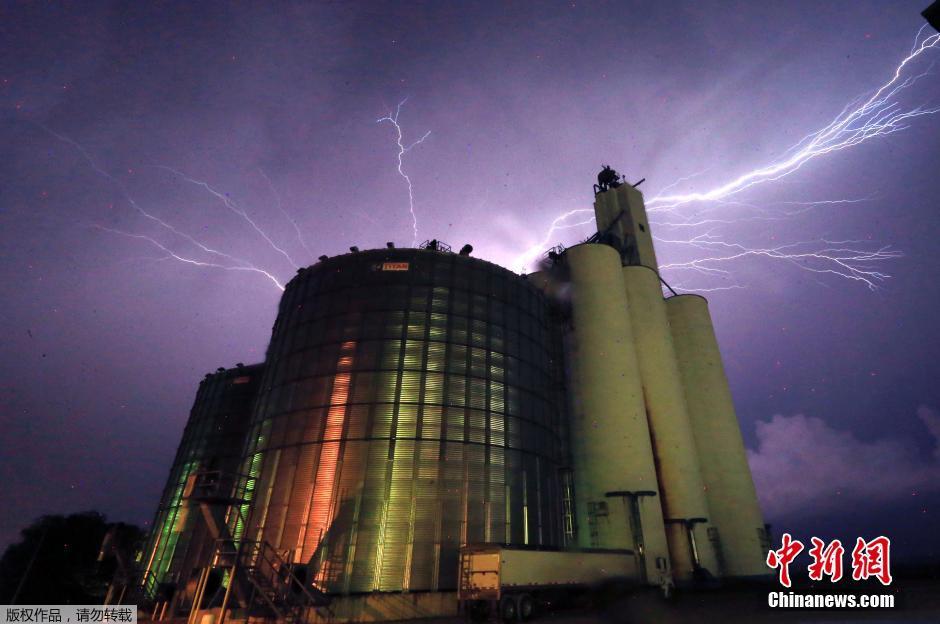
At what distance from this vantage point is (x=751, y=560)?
41.1m

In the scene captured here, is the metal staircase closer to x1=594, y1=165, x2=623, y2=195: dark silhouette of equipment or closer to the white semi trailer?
the white semi trailer

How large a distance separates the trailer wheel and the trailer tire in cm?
17

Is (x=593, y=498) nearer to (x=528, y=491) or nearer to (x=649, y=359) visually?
(x=528, y=491)

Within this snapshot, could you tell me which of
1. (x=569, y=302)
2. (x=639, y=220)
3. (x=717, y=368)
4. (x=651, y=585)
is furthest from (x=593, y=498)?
(x=639, y=220)

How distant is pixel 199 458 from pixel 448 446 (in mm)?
28607

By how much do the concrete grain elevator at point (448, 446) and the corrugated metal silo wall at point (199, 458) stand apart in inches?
10.1

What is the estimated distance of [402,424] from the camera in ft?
94.9

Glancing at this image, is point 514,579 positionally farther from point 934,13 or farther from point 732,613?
point 934,13

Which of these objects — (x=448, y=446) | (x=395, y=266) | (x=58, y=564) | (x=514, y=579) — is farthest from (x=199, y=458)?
(x=514, y=579)

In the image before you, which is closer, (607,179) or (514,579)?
(514,579)

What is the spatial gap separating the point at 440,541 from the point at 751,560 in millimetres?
29952

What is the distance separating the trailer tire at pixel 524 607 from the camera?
21.2 meters

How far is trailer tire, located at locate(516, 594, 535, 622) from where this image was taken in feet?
69.6

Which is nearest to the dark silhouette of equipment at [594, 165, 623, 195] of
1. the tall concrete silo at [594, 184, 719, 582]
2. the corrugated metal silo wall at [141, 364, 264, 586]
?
the tall concrete silo at [594, 184, 719, 582]
